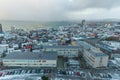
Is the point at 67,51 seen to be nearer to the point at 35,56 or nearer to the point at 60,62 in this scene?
the point at 60,62

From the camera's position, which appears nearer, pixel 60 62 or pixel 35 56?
pixel 35 56

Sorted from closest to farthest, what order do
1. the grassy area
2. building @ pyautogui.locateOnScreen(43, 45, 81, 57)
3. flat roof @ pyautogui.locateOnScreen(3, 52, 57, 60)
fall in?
flat roof @ pyautogui.locateOnScreen(3, 52, 57, 60)
the grassy area
building @ pyautogui.locateOnScreen(43, 45, 81, 57)

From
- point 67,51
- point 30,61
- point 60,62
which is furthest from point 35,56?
point 67,51

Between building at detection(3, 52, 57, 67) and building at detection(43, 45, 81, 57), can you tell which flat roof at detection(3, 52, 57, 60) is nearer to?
building at detection(3, 52, 57, 67)

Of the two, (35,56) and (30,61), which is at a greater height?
(35,56)

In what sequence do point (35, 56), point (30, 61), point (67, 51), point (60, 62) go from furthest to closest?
point (67, 51) → point (60, 62) → point (35, 56) → point (30, 61)

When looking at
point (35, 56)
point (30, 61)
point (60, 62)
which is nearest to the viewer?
point (30, 61)

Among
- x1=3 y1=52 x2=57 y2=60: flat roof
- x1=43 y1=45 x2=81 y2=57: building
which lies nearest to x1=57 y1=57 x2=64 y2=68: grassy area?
x1=43 y1=45 x2=81 y2=57: building

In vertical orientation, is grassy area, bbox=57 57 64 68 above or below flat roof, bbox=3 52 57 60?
below

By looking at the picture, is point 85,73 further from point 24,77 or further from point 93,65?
point 24,77

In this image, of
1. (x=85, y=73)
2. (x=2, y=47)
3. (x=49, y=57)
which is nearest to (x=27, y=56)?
(x=49, y=57)

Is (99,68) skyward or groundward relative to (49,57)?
groundward
